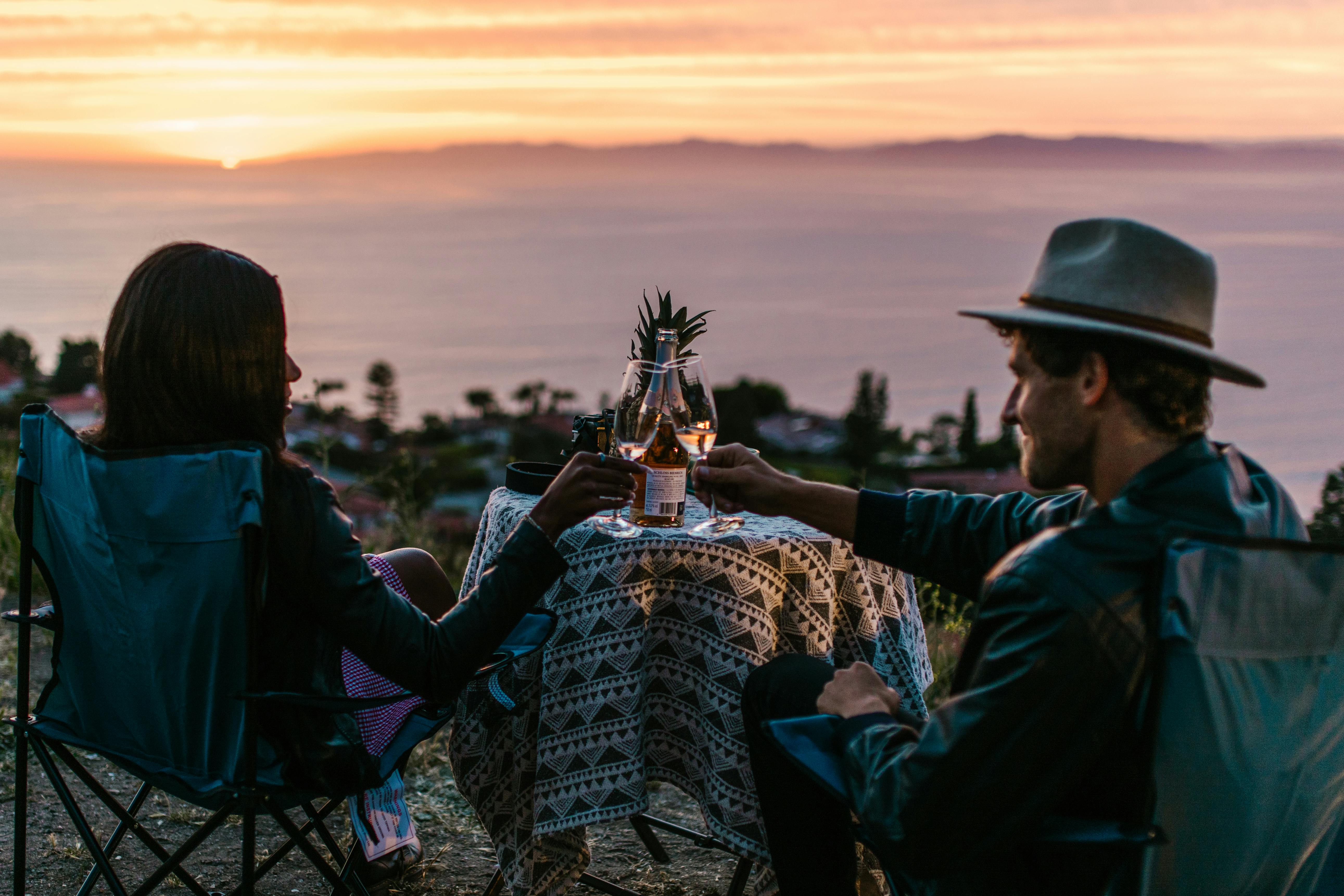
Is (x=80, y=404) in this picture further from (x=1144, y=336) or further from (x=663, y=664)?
(x=1144, y=336)

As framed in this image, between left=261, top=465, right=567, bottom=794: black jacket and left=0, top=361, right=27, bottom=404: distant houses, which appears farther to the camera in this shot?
left=0, top=361, right=27, bottom=404: distant houses

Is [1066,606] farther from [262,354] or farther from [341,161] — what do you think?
[341,161]

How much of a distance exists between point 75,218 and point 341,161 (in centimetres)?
2034

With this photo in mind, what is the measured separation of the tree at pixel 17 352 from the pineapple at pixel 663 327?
615 inches

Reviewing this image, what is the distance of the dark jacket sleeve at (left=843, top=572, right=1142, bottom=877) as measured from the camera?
152cm

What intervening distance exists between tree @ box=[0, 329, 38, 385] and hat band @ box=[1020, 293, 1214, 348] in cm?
1705

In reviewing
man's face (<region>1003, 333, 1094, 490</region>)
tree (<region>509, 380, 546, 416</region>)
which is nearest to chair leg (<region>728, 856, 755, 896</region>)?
man's face (<region>1003, 333, 1094, 490</region>)

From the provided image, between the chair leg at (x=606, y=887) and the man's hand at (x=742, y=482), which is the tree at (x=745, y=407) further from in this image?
the chair leg at (x=606, y=887)

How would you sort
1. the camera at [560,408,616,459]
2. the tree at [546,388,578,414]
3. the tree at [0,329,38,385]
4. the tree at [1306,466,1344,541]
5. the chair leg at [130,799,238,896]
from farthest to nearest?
the tree at [0,329,38,385]
the tree at [546,388,578,414]
the tree at [1306,466,1344,541]
the camera at [560,408,616,459]
the chair leg at [130,799,238,896]

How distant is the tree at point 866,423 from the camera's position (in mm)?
12062

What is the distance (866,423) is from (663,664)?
395 inches

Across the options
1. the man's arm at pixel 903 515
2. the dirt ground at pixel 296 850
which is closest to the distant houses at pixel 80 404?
the dirt ground at pixel 296 850

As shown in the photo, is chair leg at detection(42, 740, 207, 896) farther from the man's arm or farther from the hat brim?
the hat brim

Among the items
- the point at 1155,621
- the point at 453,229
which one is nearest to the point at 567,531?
the point at 1155,621
